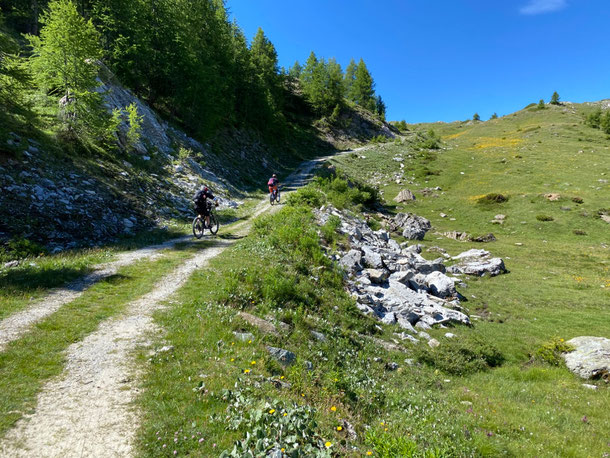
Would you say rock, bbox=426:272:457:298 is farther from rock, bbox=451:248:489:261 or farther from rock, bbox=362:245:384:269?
rock, bbox=451:248:489:261

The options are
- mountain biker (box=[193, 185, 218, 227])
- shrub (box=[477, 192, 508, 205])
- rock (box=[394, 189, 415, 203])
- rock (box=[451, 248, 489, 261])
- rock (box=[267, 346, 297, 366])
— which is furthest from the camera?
rock (box=[394, 189, 415, 203])

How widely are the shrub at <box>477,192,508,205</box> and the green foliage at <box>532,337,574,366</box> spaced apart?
1403 inches

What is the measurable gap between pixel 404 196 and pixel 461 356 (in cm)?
3848

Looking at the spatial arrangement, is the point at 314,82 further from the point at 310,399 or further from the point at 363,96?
the point at 310,399

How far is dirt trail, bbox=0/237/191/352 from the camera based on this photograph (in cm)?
733

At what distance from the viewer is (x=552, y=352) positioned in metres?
12.9

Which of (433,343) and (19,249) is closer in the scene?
(19,249)

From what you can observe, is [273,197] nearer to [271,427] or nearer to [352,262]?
[352,262]

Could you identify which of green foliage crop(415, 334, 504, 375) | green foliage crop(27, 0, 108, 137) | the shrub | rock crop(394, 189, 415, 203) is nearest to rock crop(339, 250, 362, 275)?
green foliage crop(415, 334, 504, 375)

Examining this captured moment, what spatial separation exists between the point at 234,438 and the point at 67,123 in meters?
22.9

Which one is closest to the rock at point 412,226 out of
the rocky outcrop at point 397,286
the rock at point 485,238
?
the rock at point 485,238

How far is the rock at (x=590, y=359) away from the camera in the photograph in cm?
1150

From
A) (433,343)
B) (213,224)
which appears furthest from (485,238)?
(213,224)

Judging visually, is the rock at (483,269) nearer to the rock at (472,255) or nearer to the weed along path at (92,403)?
the rock at (472,255)
